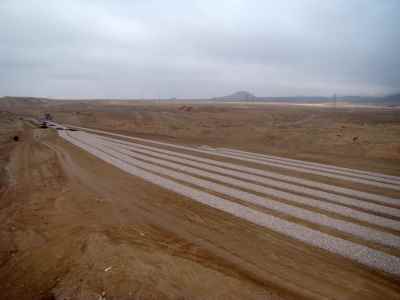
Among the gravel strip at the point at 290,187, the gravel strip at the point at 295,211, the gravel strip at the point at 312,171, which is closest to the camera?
the gravel strip at the point at 295,211

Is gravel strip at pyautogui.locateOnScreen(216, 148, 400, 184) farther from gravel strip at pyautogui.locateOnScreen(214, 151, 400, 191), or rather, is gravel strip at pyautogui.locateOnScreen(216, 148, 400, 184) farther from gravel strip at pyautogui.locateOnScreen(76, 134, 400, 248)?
gravel strip at pyautogui.locateOnScreen(76, 134, 400, 248)

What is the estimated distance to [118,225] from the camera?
20.9 ft

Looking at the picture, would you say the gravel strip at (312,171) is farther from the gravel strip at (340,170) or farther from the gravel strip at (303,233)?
the gravel strip at (303,233)

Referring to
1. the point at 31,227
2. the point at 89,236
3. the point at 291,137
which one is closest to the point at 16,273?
the point at 89,236

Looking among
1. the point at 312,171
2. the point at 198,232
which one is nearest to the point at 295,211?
the point at 198,232

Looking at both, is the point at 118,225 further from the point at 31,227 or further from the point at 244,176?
the point at 244,176

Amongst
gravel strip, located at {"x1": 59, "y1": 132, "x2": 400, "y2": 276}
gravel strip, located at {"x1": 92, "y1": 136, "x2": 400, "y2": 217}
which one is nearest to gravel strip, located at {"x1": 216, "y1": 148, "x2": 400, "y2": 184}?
gravel strip, located at {"x1": 92, "y1": 136, "x2": 400, "y2": 217}

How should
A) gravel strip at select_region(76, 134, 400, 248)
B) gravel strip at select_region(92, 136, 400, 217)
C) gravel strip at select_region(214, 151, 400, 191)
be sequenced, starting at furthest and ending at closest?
1. gravel strip at select_region(214, 151, 400, 191)
2. gravel strip at select_region(92, 136, 400, 217)
3. gravel strip at select_region(76, 134, 400, 248)

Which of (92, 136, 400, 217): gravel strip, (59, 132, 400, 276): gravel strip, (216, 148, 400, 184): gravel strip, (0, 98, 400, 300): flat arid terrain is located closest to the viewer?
(0, 98, 400, 300): flat arid terrain

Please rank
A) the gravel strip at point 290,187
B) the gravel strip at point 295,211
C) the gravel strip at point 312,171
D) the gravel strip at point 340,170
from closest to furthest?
the gravel strip at point 295,211 < the gravel strip at point 290,187 < the gravel strip at point 312,171 < the gravel strip at point 340,170

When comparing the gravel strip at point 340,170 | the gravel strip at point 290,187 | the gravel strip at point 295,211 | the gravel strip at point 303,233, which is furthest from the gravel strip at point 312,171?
the gravel strip at point 303,233

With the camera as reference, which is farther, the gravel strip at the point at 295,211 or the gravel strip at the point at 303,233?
the gravel strip at the point at 295,211

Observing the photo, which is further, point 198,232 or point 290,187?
point 290,187

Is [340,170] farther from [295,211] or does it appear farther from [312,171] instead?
[295,211]
